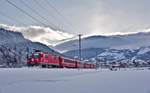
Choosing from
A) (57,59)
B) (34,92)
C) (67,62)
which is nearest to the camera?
(34,92)

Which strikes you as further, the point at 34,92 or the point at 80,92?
the point at 80,92

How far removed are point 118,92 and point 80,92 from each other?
193 centimetres

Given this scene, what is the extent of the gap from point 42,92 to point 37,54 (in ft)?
150

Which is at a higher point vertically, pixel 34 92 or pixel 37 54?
pixel 37 54

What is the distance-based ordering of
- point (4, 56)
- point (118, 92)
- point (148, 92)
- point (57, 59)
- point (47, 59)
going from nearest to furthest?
point (118, 92) → point (148, 92) → point (47, 59) → point (57, 59) → point (4, 56)

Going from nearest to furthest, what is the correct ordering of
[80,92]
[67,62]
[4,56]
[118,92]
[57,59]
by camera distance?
[80,92]
[118,92]
[57,59]
[67,62]
[4,56]

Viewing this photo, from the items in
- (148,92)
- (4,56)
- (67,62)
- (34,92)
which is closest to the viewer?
(34,92)

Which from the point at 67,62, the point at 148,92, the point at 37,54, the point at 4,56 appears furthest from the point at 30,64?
the point at 4,56

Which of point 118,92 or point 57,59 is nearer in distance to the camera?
point 118,92

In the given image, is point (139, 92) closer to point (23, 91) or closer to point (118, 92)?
point (118, 92)

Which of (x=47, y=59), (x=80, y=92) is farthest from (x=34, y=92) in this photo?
(x=47, y=59)

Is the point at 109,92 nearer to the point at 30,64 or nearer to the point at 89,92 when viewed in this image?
the point at 89,92

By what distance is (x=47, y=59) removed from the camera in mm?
56312

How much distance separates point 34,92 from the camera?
11070 millimetres
